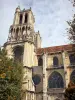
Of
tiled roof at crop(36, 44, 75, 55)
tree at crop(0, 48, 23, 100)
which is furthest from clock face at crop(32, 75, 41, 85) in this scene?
tree at crop(0, 48, 23, 100)

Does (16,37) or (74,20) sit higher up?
(16,37)

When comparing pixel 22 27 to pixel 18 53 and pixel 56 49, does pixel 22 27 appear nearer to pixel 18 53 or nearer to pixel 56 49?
pixel 18 53

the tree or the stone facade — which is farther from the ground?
the stone facade

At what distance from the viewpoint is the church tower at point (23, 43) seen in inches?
1280

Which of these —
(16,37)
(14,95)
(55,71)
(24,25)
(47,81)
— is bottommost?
(14,95)

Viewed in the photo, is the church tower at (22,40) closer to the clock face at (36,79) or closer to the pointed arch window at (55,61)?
the clock face at (36,79)

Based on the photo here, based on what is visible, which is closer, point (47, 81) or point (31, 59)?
point (47, 81)

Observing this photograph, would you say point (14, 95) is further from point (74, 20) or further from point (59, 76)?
point (59, 76)

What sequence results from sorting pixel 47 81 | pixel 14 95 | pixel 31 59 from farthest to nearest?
pixel 31 59 → pixel 47 81 → pixel 14 95

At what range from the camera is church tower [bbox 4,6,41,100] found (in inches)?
1280

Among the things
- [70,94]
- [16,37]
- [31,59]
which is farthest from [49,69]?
[70,94]

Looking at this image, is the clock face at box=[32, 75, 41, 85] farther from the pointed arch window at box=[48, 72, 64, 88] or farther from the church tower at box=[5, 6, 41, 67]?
the church tower at box=[5, 6, 41, 67]

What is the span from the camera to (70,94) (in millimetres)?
17094

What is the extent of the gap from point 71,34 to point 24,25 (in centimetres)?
2948
